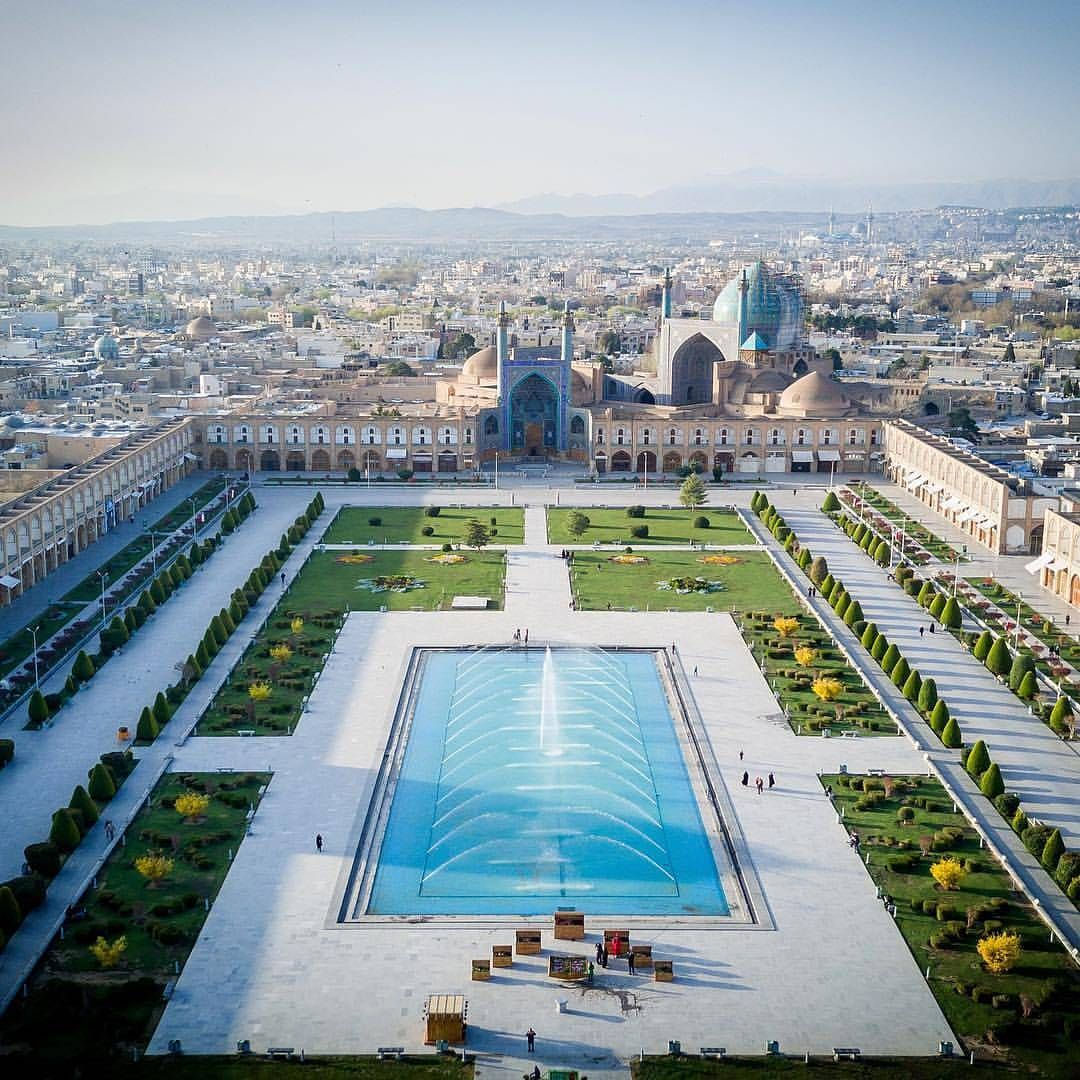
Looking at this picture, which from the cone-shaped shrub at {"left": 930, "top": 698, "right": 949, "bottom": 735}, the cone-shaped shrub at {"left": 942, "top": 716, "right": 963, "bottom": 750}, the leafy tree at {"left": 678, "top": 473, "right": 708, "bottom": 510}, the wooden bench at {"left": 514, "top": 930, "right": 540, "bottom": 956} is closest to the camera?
the wooden bench at {"left": 514, "top": 930, "right": 540, "bottom": 956}

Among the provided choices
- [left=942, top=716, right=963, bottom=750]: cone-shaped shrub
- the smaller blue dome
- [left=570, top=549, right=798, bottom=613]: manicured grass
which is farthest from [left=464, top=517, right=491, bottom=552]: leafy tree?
the smaller blue dome

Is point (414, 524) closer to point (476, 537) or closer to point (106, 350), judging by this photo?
point (476, 537)

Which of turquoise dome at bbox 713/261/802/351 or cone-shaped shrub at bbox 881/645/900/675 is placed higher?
turquoise dome at bbox 713/261/802/351

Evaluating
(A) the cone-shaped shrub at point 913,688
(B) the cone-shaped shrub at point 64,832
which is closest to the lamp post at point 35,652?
(B) the cone-shaped shrub at point 64,832

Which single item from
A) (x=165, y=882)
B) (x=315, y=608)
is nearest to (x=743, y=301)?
(x=315, y=608)

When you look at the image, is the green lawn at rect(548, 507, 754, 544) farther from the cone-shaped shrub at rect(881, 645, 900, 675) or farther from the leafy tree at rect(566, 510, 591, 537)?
the cone-shaped shrub at rect(881, 645, 900, 675)
